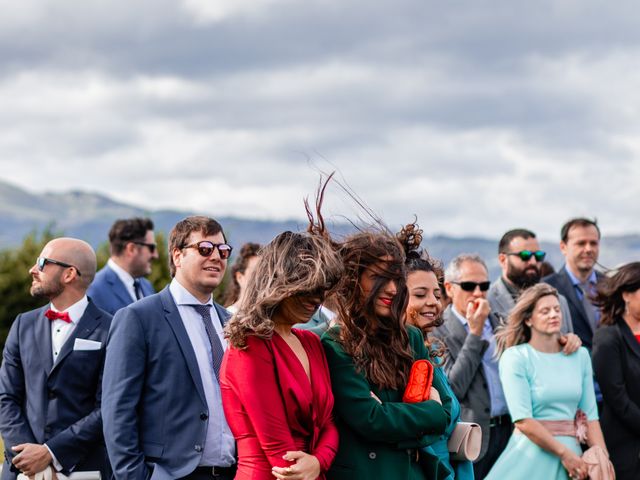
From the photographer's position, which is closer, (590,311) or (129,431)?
(129,431)

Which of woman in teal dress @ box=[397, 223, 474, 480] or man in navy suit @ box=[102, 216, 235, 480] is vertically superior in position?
woman in teal dress @ box=[397, 223, 474, 480]

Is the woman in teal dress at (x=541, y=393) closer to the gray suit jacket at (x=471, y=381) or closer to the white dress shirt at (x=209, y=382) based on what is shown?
A: the gray suit jacket at (x=471, y=381)

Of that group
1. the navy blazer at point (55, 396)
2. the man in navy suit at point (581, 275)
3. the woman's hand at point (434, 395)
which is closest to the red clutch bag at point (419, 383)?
the woman's hand at point (434, 395)

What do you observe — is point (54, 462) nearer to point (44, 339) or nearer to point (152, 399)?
point (44, 339)

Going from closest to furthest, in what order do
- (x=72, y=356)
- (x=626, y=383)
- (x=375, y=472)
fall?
(x=375, y=472)
(x=72, y=356)
(x=626, y=383)

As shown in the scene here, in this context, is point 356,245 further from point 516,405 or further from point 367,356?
point 516,405

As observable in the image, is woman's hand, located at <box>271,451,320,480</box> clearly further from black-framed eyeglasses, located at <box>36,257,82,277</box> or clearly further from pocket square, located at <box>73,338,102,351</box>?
black-framed eyeglasses, located at <box>36,257,82,277</box>

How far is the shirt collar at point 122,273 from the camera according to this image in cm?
924

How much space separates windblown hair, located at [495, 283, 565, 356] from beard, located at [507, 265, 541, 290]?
1.44 metres

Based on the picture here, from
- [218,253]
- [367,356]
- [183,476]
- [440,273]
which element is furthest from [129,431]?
[440,273]

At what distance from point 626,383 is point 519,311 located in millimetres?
1226

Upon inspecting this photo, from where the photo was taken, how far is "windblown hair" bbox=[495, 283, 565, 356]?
292 inches

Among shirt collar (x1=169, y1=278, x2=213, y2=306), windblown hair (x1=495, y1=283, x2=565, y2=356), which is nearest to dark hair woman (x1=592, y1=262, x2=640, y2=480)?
windblown hair (x1=495, y1=283, x2=565, y2=356)

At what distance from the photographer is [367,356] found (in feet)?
13.3
